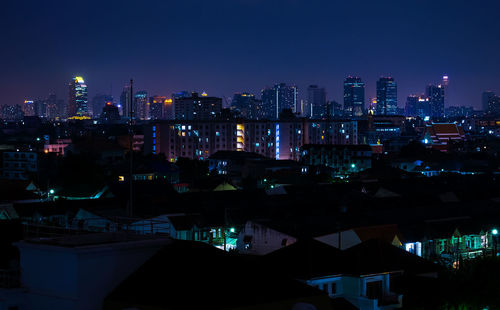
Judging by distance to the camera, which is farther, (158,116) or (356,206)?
(158,116)

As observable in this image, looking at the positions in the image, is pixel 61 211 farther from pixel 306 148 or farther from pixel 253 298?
pixel 306 148

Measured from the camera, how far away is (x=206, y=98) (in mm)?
90062

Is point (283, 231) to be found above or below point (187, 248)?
below

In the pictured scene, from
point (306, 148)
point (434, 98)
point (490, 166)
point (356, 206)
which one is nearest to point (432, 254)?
point (356, 206)

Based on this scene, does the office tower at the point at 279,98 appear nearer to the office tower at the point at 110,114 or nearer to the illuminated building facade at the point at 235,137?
the office tower at the point at 110,114

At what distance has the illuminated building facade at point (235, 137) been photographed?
5806 cm

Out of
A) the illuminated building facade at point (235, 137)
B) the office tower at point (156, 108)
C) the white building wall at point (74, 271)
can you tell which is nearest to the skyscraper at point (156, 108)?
the office tower at point (156, 108)

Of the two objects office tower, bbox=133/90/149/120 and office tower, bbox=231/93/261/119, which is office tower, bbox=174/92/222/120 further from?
office tower, bbox=133/90/149/120

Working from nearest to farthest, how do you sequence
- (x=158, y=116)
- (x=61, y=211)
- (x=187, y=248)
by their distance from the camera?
(x=187, y=248), (x=61, y=211), (x=158, y=116)

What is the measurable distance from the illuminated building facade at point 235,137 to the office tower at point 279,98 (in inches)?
2443

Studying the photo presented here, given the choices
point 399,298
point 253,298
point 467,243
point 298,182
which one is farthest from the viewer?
point 298,182

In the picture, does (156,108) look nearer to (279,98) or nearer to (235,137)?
(279,98)

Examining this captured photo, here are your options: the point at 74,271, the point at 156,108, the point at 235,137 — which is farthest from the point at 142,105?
the point at 74,271

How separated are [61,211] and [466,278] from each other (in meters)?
11.9
